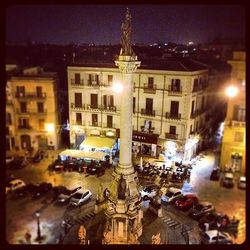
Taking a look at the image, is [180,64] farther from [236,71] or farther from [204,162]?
[204,162]

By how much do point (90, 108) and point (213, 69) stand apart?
27.4 ft

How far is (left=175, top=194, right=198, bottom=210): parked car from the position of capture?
8146 mm

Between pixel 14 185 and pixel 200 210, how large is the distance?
16.5 feet

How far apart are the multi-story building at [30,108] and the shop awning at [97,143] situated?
8.03ft

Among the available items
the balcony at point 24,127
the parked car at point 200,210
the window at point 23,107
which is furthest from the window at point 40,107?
the parked car at point 200,210

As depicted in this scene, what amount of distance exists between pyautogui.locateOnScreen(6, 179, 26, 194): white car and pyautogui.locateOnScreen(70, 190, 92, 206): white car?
4.35 ft

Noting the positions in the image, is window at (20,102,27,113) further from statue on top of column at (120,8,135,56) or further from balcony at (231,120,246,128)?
balcony at (231,120,246,128)

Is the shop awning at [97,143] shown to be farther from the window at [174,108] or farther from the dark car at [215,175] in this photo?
the dark car at [215,175]

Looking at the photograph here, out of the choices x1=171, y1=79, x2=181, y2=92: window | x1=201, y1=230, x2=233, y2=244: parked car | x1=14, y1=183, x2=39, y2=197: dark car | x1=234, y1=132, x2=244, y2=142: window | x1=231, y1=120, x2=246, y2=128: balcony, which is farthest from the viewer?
x1=234, y1=132, x2=244, y2=142: window

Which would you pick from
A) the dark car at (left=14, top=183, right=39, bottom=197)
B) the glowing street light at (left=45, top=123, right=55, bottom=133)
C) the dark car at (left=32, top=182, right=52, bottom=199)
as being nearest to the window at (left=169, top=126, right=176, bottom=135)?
the glowing street light at (left=45, top=123, right=55, bottom=133)

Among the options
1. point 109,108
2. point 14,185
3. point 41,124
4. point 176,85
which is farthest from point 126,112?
point 41,124

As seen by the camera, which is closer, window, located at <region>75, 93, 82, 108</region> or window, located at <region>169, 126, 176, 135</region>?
window, located at <region>75, 93, 82, 108</region>

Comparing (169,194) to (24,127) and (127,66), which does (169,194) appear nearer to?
(127,66)

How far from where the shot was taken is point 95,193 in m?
6.86
